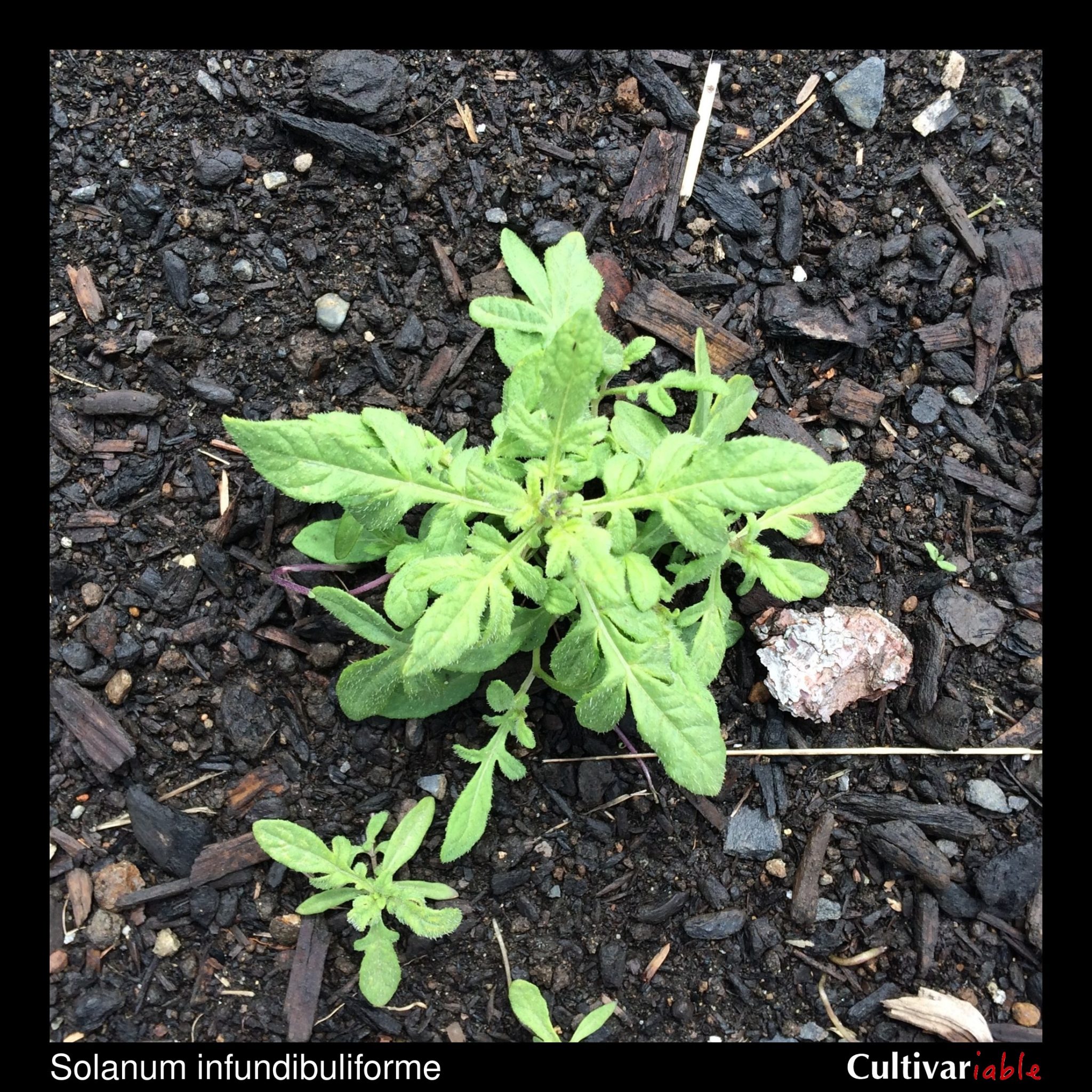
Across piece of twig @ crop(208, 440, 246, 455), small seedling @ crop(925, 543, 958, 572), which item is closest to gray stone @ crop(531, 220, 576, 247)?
piece of twig @ crop(208, 440, 246, 455)

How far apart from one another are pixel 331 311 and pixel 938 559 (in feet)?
7.83

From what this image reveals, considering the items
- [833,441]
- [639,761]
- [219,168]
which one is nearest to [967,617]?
[833,441]

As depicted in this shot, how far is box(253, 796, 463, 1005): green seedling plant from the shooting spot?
9.23ft

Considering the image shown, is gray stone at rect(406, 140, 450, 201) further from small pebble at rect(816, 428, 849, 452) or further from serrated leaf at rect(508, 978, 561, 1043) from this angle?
serrated leaf at rect(508, 978, 561, 1043)

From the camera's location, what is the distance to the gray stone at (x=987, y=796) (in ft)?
10.2

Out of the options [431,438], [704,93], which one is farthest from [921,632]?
[704,93]

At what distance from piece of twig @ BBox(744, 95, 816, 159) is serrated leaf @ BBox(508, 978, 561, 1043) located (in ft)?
10.0

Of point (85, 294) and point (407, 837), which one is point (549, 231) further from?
point (407, 837)

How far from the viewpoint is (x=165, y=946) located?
2.93 meters

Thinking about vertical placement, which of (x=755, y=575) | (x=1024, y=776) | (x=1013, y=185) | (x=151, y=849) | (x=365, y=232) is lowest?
(x=151, y=849)

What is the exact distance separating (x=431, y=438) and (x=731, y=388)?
3.34ft

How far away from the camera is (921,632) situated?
10.4ft

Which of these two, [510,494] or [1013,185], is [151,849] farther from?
[1013,185]

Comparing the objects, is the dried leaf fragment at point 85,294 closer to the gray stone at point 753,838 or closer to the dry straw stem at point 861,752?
the dry straw stem at point 861,752
